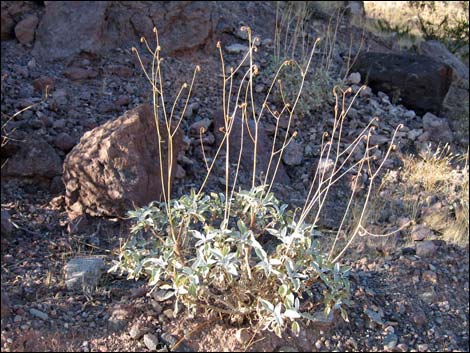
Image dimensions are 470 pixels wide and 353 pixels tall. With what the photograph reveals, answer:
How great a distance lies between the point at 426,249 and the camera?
176 inches

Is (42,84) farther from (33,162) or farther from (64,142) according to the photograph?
(33,162)

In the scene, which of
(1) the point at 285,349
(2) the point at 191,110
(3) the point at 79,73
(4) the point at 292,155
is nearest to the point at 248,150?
(4) the point at 292,155

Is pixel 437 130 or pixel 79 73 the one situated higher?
pixel 79 73

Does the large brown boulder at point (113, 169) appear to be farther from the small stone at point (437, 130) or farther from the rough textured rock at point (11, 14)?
the small stone at point (437, 130)

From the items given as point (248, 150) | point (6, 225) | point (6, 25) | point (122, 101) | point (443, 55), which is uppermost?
point (6, 25)

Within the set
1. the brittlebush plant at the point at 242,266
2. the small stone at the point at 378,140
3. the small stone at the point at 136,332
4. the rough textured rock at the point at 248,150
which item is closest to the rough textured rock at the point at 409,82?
the small stone at the point at 378,140

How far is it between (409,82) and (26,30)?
336cm

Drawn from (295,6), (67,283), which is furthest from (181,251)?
(295,6)

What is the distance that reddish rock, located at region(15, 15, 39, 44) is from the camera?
5.94 m

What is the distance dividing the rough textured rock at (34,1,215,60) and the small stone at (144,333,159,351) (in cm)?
317

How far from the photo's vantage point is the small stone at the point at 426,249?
14.6 ft

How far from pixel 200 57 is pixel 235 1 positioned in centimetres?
119

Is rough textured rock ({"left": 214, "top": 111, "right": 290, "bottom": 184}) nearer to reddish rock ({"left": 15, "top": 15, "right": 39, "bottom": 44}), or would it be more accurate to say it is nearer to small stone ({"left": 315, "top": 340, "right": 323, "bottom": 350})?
reddish rock ({"left": 15, "top": 15, "right": 39, "bottom": 44})

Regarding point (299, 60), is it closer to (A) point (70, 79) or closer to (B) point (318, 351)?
(A) point (70, 79)
